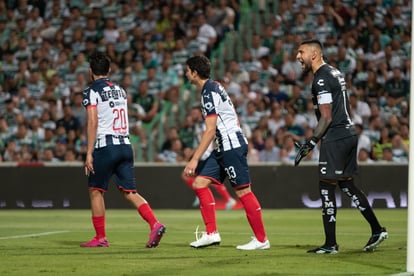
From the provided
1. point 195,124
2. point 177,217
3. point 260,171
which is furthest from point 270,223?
point 195,124

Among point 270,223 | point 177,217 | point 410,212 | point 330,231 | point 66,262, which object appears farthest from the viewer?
point 177,217

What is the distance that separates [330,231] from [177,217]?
315 inches

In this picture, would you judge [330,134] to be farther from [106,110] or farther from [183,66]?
[183,66]

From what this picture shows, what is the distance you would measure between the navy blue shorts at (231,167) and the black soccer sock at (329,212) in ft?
3.21

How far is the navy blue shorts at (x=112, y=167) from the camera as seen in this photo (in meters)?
12.0

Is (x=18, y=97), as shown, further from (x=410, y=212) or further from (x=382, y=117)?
(x=410, y=212)

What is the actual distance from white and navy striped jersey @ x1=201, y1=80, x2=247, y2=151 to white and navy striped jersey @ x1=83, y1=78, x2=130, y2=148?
1094 mm

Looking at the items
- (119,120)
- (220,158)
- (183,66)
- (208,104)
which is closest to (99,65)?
(119,120)

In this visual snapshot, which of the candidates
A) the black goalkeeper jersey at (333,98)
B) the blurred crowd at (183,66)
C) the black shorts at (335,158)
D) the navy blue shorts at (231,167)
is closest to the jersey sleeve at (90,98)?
the navy blue shorts at (231,167)

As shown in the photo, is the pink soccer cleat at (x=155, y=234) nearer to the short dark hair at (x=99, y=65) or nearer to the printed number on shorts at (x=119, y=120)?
the printed number on shorts at (x=119, y=120)

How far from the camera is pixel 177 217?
61.9 ft

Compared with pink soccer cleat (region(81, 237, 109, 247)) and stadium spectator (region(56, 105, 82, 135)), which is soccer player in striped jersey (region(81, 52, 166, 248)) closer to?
pink soccer cleat (region(81, 237, 109, 247))

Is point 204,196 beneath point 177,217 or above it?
above

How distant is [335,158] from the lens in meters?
11.1
